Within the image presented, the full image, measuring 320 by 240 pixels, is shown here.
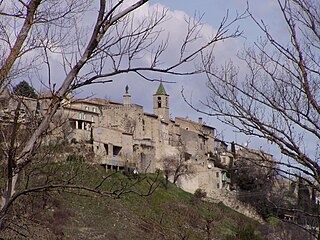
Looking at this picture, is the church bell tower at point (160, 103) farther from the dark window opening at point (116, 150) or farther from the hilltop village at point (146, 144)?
the dark window opening at point (116, 150)

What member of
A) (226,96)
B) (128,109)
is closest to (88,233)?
(128,109)

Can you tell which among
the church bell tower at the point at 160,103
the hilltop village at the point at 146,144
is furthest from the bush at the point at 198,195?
the church bell tower at the point at 160,103

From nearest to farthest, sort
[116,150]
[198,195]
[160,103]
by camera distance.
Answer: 1. [116,150]
2. [198,195]
3. [160,103]

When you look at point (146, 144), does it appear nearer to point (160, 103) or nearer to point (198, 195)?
point (198, 195)

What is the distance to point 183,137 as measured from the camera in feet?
216

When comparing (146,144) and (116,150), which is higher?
(146,144)

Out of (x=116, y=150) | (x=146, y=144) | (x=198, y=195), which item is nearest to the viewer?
(x=116, y=150)

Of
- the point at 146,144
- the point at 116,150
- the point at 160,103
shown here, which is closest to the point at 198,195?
the point at 146,144

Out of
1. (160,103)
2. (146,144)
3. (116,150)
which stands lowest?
(116,150)

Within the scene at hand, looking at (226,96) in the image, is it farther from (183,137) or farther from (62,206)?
(183,137)

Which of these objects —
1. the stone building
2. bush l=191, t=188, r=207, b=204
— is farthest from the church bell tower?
bush l=191, t=188, r=207, b=204

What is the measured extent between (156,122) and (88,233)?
24.3 m

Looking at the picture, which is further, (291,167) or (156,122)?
(156,122)

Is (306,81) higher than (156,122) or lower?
lower
